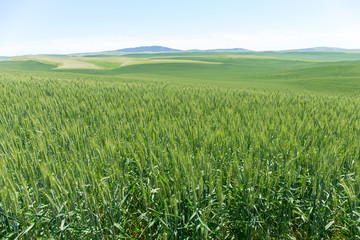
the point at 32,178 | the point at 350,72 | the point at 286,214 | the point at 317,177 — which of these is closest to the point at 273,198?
the point at 286,214

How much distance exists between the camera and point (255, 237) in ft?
5.74

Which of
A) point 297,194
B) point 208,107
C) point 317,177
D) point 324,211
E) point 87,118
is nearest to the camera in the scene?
point 324,211

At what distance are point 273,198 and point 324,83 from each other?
26689 mm

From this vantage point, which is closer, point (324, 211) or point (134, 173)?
point (324, 211)

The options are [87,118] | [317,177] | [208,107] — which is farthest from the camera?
[208,107]

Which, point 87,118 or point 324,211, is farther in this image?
point 87,118

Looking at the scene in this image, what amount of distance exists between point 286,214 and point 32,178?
203cm

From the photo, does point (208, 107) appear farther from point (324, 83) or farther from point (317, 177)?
point (324, 83)

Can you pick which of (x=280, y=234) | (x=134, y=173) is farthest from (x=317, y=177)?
(x=134, y=173)

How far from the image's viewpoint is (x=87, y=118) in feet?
13.5

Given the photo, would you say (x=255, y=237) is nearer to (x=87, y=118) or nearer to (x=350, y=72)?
(x=87, y=118)

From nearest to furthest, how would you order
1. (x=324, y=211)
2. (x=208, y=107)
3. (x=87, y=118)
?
1. (x=324, y=211)
2. (x=87, y=118)
3. (x=208, y=107)

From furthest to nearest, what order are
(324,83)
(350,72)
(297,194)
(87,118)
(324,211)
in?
(350,72)
(324,83)
(87,118)
(297,194)
(324,211)

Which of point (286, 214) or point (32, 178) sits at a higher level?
point (32, 178)
